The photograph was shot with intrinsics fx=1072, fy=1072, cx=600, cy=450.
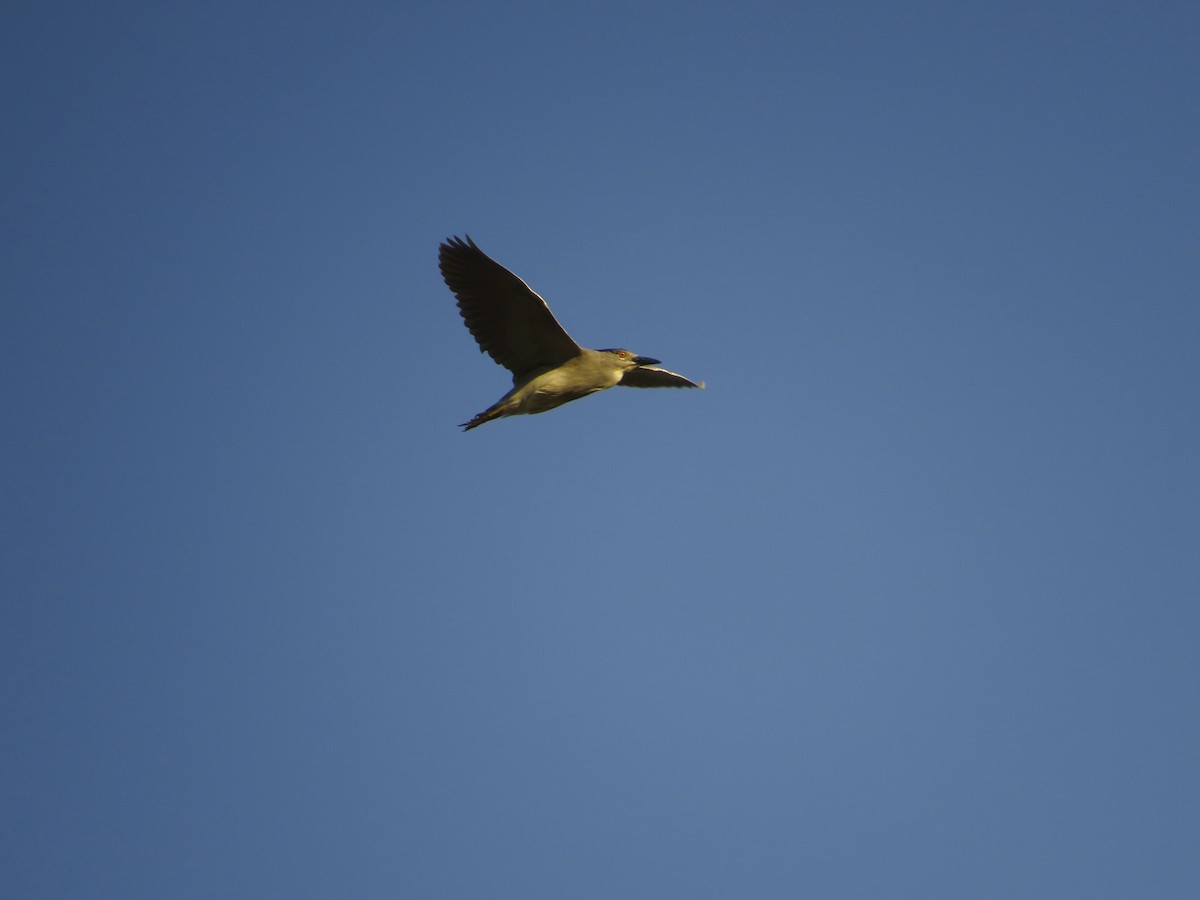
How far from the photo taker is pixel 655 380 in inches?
838

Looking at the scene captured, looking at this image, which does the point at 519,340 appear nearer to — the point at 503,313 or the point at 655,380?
the point at 503,313

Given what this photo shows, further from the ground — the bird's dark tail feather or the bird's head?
the bird's head

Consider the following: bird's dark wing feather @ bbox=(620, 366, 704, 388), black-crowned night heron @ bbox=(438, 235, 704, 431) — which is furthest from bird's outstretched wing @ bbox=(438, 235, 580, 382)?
bird's dark wing feather @ bbox=(620, 366, 704, 388)

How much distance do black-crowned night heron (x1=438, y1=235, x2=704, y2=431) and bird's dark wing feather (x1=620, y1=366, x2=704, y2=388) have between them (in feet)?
9.64

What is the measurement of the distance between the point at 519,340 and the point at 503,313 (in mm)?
522

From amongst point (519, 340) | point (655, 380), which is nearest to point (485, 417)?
point (519, 340)

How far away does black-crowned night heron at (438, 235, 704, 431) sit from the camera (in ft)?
54.2

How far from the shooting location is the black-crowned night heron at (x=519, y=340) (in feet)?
54.2

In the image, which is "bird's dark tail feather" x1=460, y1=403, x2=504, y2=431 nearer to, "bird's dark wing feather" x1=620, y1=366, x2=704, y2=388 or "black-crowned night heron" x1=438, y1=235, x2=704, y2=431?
"black-crowned night heron" x1=438, y1=235, x2=704, y2=431

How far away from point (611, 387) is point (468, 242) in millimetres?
3481

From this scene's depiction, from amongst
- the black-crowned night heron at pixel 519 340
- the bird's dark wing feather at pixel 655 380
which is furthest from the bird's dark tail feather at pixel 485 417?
the bird's dark wing feather at pixel 655 380

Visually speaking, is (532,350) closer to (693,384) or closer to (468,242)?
(468,242)

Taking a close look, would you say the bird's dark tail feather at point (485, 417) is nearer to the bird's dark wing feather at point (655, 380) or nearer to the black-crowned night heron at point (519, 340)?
the black-crowned night heron at point (519, 340)

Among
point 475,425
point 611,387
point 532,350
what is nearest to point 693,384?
point 611,387
